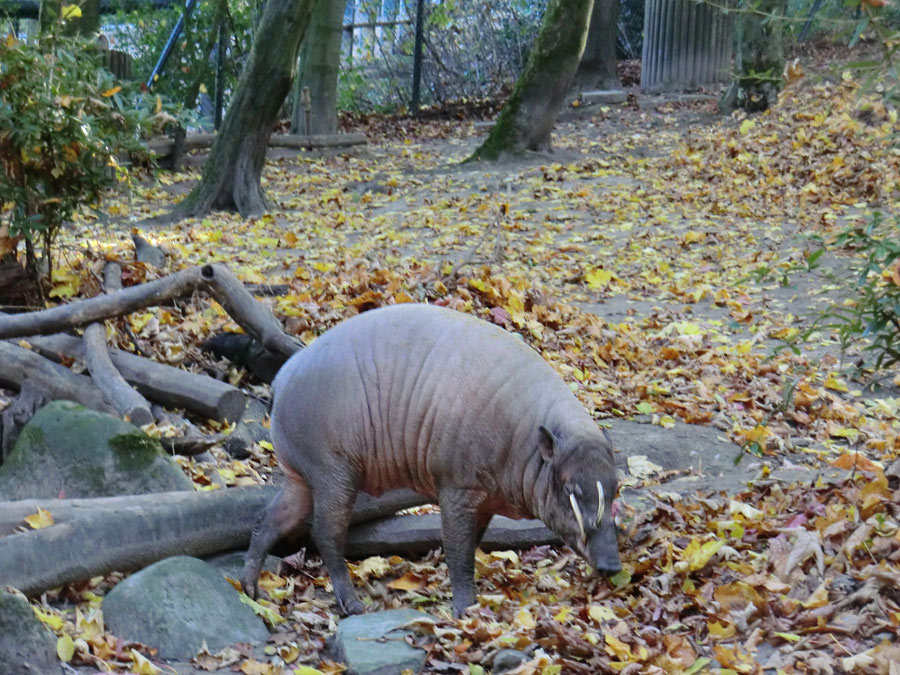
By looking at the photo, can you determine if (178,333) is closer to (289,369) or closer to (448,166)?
(289,369)

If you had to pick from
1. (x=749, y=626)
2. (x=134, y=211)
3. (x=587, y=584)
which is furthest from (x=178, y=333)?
(x=134, y=211)

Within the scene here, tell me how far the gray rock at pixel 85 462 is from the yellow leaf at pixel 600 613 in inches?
78.7

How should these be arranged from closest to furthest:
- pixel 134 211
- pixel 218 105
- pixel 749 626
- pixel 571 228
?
pixel 749 626, pixel 571 228, pixel 134 211, pixel 218 105

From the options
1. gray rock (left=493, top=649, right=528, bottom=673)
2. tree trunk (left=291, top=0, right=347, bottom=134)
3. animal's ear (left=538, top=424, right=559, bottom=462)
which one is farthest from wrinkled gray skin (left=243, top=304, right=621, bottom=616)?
tree trunk (left=291, top=0, right=347, bottom=134)

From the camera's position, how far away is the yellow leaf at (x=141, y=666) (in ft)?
11.9

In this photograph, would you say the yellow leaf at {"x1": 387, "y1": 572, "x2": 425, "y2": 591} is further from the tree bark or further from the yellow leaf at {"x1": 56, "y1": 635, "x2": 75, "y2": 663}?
the yellow leaf at {"x1": 56, "y1": 635, "x2": 75, "y2": 663}

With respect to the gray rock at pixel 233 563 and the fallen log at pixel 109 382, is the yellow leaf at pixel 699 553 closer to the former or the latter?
the gray rock at pixel 233 563

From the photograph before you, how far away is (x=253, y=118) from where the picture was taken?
11.5m

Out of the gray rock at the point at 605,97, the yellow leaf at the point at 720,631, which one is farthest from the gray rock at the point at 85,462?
the gray rock at the point at 605,97

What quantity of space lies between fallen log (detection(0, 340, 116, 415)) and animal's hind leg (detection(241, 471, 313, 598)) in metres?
1.33

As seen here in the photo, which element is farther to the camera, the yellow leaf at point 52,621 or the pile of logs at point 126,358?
the pile of logs at point 126,358

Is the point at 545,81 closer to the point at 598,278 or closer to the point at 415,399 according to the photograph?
the point at 598,278

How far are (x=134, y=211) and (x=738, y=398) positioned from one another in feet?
26.5

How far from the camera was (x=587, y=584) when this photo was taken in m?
4.35
